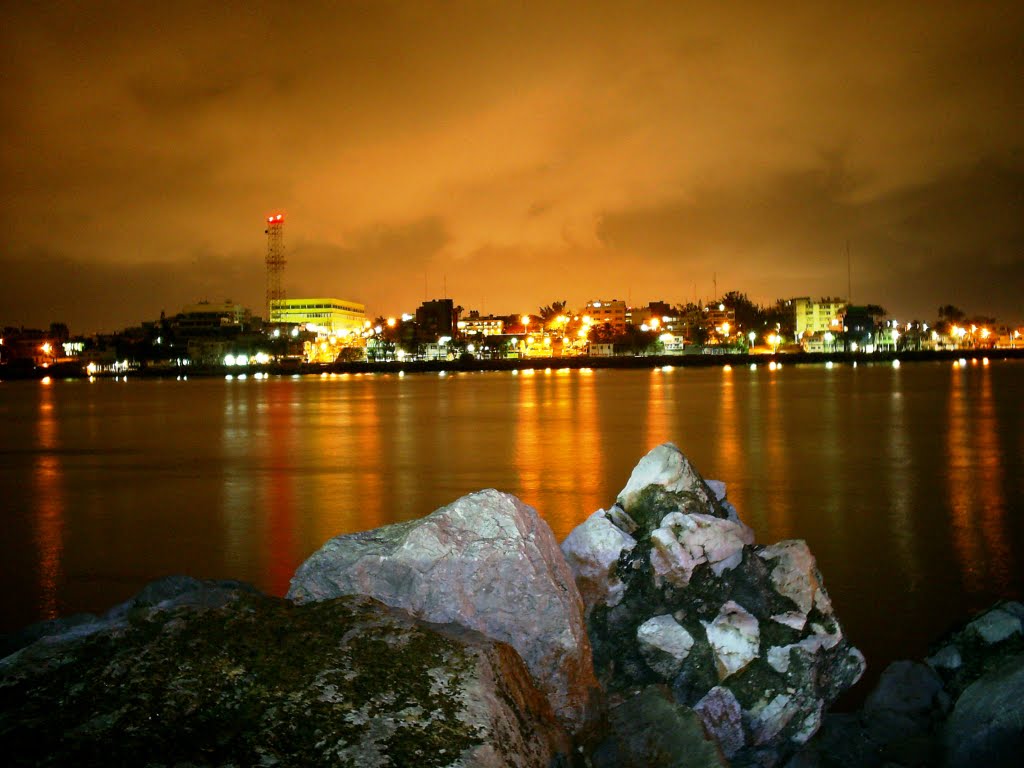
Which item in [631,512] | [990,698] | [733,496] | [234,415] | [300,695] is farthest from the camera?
[234,415]

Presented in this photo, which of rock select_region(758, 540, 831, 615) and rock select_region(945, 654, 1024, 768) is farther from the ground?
rock select_region(758, 540, 831, 615)

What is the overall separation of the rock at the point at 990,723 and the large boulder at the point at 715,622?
1205mm

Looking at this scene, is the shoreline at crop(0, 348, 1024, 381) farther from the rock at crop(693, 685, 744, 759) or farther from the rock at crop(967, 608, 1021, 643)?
the rock at crop(693, 685, 744, 759)

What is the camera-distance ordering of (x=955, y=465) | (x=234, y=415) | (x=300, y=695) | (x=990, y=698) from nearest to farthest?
(x=300, y=695), (x=990, y=698), (x=955, y=465), (x=234, y=415)

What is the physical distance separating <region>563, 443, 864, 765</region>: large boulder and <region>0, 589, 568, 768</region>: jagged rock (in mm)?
2205

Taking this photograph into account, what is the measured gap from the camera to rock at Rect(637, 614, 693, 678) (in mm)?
7473

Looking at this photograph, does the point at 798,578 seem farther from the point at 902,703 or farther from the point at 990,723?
the point at 990,723

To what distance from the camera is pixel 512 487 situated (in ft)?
71.0

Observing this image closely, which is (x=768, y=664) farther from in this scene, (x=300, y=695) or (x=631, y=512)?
(x=300, y=695)

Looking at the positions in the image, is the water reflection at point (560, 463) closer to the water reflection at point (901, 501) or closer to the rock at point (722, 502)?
the rock at point (722, 502)

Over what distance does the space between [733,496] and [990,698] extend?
1317 cm

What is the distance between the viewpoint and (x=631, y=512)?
9.34 m

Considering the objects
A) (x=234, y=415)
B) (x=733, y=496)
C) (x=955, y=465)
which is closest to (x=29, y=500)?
(x=733, y=496)

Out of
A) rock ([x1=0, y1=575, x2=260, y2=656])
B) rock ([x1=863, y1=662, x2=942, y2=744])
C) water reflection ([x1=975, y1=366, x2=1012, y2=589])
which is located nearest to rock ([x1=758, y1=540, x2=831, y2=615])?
rock ([x1=863, y1=662, x2=942, y2=744])
